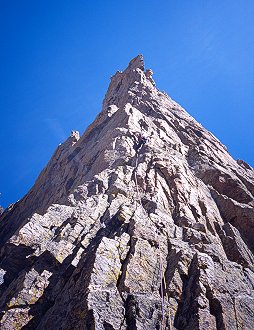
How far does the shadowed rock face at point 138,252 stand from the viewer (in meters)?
10.9

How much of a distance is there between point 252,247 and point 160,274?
11.4 m

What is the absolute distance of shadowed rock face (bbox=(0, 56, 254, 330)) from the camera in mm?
10945

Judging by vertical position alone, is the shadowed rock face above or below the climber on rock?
below

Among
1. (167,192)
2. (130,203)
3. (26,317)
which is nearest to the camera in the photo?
(26,317)

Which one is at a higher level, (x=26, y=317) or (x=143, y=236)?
(x=143, y=236)

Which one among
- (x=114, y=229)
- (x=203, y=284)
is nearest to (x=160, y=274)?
(x=203, y=284)

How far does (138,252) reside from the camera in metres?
13.9

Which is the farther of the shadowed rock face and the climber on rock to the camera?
the climber on rock

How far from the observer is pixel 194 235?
56.0 feet

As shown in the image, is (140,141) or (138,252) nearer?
(138,252)

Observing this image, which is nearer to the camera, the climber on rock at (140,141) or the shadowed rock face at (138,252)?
the shadowed rock face at (138,252)

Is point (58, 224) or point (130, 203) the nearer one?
point (58, 224)

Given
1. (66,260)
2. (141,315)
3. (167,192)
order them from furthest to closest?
1. (167,192)
2. (66,260)
3. (141,315)

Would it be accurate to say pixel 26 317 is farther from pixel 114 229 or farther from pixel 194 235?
pixel 194 235
